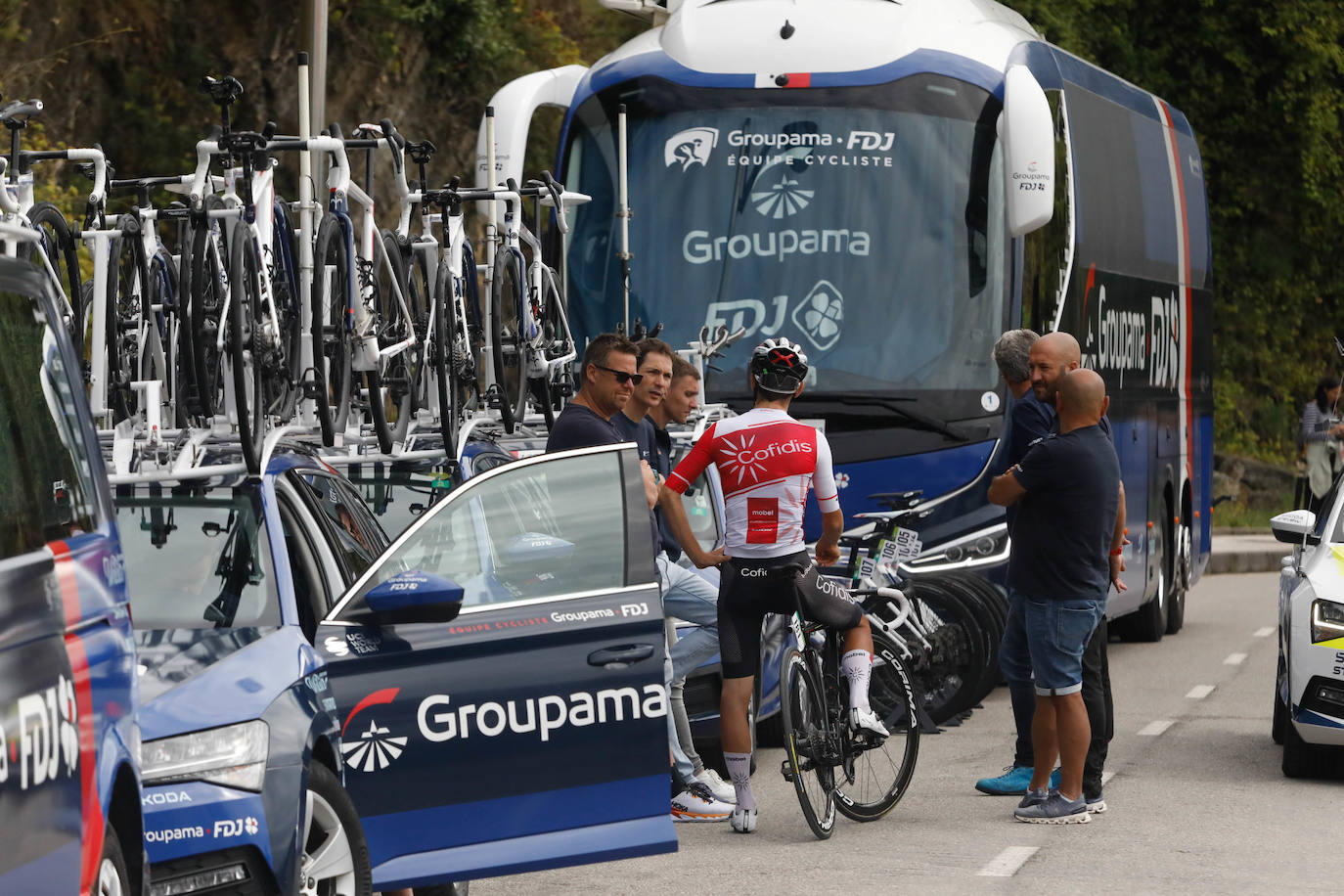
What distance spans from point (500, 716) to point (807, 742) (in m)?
2.34

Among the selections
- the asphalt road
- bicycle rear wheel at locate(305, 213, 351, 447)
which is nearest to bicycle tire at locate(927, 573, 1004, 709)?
→ the asphalt road

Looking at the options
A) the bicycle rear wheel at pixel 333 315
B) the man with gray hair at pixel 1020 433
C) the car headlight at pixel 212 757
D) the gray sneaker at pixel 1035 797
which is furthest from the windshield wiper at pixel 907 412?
the car headlight at pixel 212 757

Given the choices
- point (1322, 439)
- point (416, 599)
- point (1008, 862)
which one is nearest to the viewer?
point (416, 599)

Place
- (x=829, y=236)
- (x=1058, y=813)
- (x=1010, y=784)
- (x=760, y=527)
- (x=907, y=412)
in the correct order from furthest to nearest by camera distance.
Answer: (x=829, y=236)
(x=907, y=412)
(x=1010, y=784)
(x=1058, y=813)
(x=760, y=527)

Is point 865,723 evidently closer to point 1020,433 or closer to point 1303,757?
point 1020,433

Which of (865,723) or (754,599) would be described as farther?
(865,723)

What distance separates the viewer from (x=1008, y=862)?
8.29 meters

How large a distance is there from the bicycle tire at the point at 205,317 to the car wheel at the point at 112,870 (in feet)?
8.10

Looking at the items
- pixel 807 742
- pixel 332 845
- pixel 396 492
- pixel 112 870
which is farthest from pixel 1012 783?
pixel 112 870

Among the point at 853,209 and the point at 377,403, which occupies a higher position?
the point at 853,209

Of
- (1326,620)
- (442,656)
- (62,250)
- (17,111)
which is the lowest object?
(1326,620)

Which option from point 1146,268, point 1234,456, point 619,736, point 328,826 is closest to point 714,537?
point 619,736

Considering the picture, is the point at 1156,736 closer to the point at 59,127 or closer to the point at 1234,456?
the point at 59,127

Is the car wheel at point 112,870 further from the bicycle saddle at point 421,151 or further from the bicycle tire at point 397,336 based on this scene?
the bicycle saddle at point 421,151
